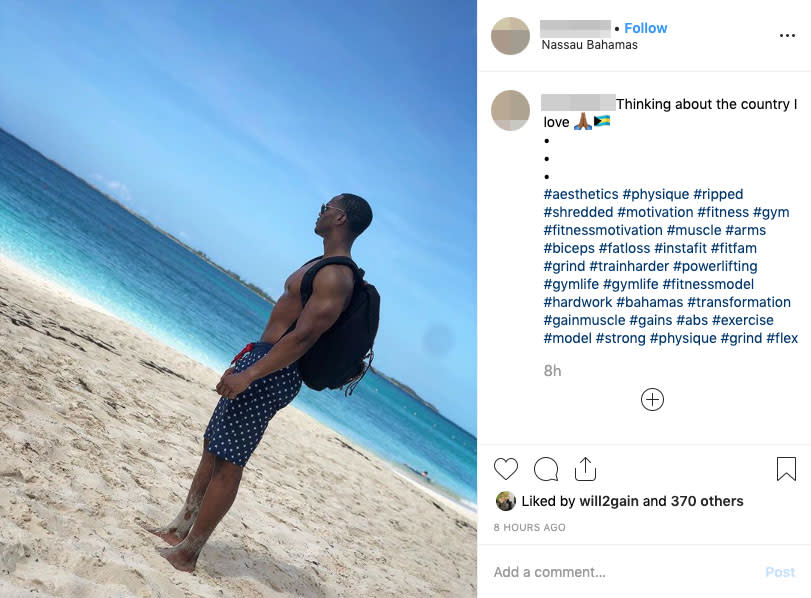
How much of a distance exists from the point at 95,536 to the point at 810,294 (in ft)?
12.8

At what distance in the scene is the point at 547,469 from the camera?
10.6ft

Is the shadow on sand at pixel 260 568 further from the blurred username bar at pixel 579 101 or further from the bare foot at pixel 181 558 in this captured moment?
the blurred username bar at pixel 579 101

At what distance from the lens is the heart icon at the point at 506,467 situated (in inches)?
127

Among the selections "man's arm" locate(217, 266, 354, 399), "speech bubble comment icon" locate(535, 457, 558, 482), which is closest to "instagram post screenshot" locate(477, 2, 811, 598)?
"speech bubble comment icon" locate(535, 457, 558, 482)

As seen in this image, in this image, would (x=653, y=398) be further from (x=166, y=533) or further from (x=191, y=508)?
(x=166, y=533)

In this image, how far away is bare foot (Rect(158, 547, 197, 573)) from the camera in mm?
2871

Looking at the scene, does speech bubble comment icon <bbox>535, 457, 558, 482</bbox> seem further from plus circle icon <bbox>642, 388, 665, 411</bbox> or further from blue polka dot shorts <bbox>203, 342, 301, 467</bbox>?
blue polka dot shorts <bbox>203, 342, 301, 467</bbox>

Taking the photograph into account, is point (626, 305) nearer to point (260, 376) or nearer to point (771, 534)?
point (771, 534)

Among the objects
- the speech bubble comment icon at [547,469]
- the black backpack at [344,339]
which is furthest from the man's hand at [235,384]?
the speech bubble comment icon at [547,469]

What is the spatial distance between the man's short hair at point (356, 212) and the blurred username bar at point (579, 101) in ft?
4.10

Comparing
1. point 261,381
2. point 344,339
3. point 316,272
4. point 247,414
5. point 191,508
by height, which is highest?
point 316,272

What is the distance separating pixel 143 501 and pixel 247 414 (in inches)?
46.9

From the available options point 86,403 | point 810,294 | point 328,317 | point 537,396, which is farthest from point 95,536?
point 810,294

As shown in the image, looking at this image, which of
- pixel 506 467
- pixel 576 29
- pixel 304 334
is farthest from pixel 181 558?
pixel 576 29
